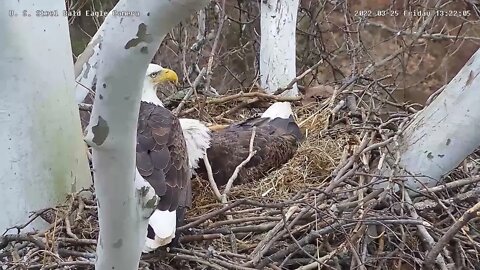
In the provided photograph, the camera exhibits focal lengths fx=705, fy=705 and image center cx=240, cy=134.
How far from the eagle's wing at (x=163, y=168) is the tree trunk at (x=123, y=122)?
0.72 meters

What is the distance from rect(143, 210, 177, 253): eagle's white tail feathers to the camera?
2117 mm

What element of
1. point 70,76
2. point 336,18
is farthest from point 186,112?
point 336,18

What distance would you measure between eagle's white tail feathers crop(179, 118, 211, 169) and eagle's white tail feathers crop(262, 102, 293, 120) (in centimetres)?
45

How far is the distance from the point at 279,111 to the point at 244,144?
14.3 inches

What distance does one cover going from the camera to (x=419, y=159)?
244 centimetres

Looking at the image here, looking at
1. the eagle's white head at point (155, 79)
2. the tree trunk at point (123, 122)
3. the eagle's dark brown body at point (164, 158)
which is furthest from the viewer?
the eagle's white head at point (155, 79)

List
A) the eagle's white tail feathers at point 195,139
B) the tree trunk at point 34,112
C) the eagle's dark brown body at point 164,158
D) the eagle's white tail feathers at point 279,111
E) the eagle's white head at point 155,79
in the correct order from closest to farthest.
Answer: the tree trunk at point 34,112 → the eagle's dark brown body at point 164,158 → the eagle's white tail feathers at point 195,139 → the eagle's white head at point 155,79 → the eagle's white tail feathers at point 279,111

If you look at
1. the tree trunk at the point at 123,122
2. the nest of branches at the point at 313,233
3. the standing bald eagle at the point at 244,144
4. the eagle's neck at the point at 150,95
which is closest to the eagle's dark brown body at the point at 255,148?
the standing bald eagle at the point at 244,144

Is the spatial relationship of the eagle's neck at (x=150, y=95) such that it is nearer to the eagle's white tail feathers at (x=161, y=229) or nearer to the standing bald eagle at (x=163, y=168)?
the standing bald eagle at (x=163, y=168)

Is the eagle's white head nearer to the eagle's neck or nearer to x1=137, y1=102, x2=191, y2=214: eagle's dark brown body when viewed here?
the eagle's neck

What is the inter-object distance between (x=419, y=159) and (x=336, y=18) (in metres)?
4.59

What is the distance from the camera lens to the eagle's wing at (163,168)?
7.13ft

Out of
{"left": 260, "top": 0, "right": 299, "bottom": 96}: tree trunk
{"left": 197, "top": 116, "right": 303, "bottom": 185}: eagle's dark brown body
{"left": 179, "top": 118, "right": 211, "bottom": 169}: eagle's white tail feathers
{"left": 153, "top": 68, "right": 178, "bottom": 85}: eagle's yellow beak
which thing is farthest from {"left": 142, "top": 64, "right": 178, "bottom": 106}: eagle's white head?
{"left": 260, "top": 0, "right": 299, "bottom": 96}: tree trunk

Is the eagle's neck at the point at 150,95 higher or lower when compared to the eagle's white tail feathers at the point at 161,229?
higher
